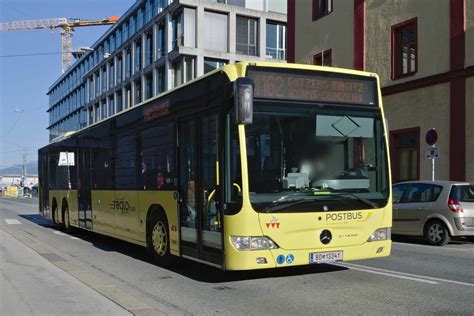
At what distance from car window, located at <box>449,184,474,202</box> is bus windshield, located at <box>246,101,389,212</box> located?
18.2 ft

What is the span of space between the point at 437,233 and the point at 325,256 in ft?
20.8

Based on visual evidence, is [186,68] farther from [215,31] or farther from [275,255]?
[275,255]

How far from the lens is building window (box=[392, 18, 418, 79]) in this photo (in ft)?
67.5

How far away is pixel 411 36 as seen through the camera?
20781mm

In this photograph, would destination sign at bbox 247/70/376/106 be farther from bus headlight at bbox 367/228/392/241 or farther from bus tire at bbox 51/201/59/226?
bus tire at bbox 51/201/59/226

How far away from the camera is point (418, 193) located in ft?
44.1

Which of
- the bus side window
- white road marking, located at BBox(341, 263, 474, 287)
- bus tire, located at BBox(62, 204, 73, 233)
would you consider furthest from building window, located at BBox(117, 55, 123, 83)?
white road marking, located at BBox(341, 263, 474, 287)

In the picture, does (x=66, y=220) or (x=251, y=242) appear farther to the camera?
(x=66, y=220)

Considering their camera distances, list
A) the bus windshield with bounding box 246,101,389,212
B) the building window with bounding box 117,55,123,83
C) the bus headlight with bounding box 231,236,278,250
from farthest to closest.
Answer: the building window with bounding box 117,55,123,83 < the bus windshield with bounding box 246,101,389,212 < the bus headlight with bounding box 231,236,278,250

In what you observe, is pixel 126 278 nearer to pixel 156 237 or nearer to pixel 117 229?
pixel 156 237

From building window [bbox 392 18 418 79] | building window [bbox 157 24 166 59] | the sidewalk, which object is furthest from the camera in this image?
building window [bbox 157 24 166 59]

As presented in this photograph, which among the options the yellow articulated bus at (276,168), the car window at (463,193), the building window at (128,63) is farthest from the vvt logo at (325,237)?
the building window at (128,63)

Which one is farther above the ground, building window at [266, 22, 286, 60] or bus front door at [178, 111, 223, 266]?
building window at [266, 22, 286, 60]

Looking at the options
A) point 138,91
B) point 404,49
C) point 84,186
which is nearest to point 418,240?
point 84,186
